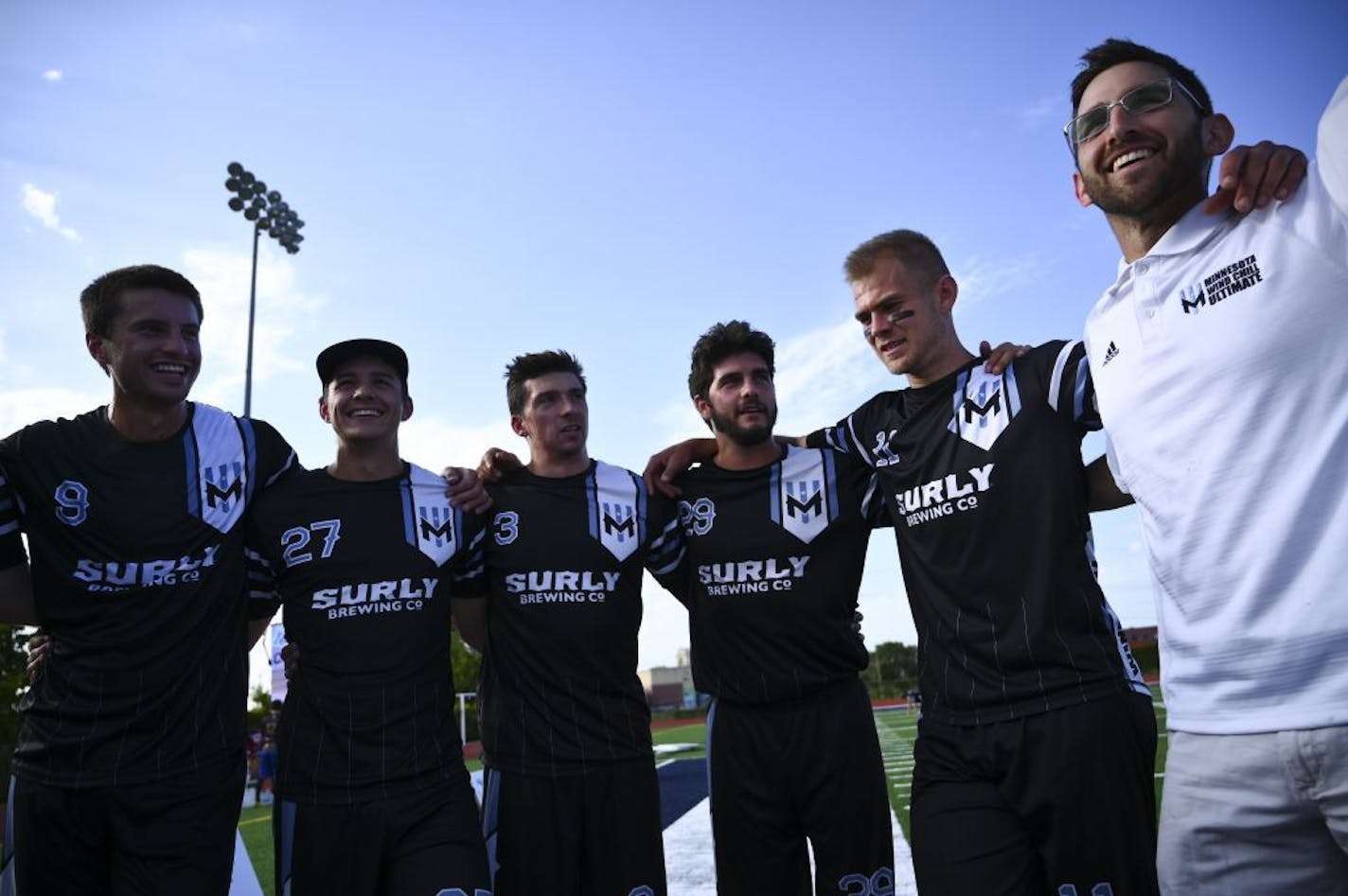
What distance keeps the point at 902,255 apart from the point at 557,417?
1908mm

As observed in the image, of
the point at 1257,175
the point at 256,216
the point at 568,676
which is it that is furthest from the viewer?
the point at 256,216

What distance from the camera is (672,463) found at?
15.8 feet

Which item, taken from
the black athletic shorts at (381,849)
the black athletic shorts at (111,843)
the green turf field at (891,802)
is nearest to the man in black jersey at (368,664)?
the black athletic shorts at (381,849)

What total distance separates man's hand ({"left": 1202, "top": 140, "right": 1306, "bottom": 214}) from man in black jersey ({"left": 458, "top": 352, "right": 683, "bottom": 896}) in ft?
9.56

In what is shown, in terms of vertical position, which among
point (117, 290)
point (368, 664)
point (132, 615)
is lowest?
point (368, 664)

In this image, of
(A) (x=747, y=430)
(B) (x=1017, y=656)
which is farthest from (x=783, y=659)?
(B) (x=1017, y=656)

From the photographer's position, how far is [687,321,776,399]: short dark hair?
491 cm

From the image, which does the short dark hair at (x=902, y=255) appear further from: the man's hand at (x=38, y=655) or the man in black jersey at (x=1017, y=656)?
the man's hand at (x=38, y=655)

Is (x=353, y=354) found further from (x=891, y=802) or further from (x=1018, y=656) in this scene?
(x=891, y=802)

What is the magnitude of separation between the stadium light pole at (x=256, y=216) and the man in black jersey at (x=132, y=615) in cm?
1425

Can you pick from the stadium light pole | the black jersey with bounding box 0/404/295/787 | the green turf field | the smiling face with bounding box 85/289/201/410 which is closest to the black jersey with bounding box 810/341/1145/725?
the green turf field

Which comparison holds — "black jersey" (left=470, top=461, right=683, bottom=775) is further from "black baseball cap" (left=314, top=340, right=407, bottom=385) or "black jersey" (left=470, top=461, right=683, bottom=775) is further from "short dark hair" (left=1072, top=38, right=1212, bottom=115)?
"short dark hair" (left=1072, top=38, right=1212, bottom=115)

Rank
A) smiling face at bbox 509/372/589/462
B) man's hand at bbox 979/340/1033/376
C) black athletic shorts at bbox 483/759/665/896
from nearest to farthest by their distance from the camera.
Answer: man's hand at bbox 979/340/1033/376 → black athletic shorts at bbox 483/759/665/896 → smiling face at bbox 509/372/589/462

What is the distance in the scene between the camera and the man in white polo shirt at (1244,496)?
6.83 ft
